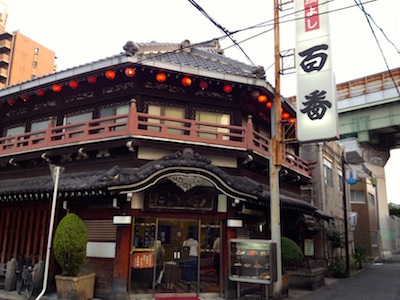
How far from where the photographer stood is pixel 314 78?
12859 millimetres

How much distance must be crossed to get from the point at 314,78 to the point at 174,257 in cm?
879

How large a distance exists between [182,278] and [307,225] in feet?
26.4

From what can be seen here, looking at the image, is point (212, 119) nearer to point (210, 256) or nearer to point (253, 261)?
point (210, 256)

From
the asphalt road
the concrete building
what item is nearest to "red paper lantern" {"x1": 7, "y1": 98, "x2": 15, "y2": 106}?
the asphalt road

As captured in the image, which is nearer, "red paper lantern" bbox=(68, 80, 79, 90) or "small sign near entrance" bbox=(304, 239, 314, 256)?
"red paper lantern" bbox=(68, 80, 79, 90)

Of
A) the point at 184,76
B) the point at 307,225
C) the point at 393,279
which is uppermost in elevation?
the point at 184,76

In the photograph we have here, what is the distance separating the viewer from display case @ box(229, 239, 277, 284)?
37.4ft

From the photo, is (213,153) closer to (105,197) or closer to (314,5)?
(105,197)

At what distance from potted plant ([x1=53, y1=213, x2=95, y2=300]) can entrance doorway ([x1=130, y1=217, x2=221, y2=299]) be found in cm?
183

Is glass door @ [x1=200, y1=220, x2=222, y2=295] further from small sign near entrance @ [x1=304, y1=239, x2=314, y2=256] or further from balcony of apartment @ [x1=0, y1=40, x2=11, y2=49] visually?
balcony of apartment @ [x1=0, y1=40, x2=11, y2=49]

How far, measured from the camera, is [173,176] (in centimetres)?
1213

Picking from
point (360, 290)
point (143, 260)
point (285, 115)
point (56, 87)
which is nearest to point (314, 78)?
point (285, 115)

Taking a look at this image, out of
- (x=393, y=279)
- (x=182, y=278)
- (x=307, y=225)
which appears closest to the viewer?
(x=182, y=278)

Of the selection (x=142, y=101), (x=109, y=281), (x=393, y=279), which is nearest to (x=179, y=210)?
(x=109, y=281)
